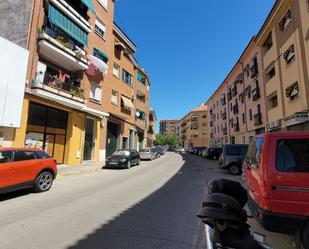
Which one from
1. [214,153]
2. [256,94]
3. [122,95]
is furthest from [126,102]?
[256,94]

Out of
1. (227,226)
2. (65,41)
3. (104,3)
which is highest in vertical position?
(104,3)

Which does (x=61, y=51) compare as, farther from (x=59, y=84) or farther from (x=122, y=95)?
(x=122, y=95)

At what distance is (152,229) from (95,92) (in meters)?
16.9

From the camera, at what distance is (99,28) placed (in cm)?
2039

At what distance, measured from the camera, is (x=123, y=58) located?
25656 mm

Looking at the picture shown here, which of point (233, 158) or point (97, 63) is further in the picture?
point (97, 63)

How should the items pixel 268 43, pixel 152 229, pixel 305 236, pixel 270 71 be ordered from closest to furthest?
pixel 305 236
pixel 152 229
pixel 270 71
pixel 268 43

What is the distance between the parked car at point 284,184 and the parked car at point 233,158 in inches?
428

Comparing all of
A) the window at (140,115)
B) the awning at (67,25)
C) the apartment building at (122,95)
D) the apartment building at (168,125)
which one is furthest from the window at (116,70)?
the apartment building at (168,125)

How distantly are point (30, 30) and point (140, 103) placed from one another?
67.6 feet

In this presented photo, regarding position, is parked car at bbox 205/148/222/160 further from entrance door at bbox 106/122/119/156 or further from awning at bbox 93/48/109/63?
awning at bbox 93/48/109/63

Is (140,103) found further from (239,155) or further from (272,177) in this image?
(272,177)

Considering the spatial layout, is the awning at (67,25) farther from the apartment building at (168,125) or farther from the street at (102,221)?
the apartment building at (168,125)

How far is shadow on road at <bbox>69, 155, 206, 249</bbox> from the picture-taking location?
381cm
